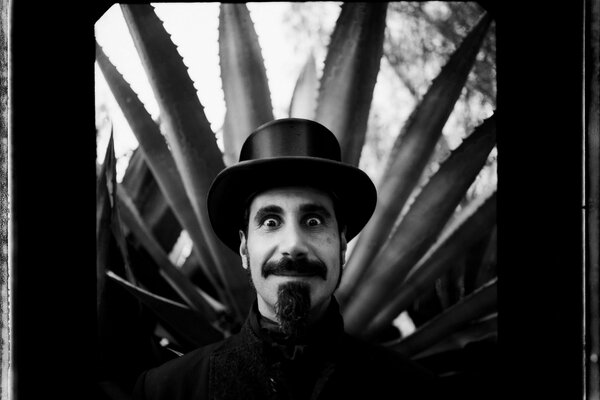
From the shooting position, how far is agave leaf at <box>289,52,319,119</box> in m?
1.65

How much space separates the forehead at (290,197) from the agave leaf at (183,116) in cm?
15

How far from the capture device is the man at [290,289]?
1426 millimetres

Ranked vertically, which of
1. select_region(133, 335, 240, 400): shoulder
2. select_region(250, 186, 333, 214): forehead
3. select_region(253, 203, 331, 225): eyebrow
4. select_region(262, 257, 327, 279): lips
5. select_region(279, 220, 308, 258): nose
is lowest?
select_region(133, 335, 240, 400): shoulder

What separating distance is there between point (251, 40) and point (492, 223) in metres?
0.61

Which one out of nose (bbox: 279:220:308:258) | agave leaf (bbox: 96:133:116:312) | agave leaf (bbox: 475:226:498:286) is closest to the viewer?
nose (bbox: 279:220:308:258)

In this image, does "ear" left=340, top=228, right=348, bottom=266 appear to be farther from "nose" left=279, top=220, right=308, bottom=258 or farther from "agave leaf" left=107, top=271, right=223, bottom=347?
"agave leaf" left=107, top=271, right=223, bottom=347

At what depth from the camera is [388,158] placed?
1.61 meters

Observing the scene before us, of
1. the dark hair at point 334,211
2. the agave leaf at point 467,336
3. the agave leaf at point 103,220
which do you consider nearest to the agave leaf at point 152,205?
the agave leaf at point 103,220

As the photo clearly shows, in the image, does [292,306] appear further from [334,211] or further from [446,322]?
[446,322]

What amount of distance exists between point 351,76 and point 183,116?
1.16 ft

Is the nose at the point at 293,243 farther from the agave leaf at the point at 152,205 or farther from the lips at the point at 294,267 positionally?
the agave leaf at the point at 152,205

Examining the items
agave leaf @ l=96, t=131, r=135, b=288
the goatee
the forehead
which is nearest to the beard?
the goatee

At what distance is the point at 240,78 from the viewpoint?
1612 mm

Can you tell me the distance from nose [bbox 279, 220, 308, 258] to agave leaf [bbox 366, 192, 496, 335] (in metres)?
0.27
